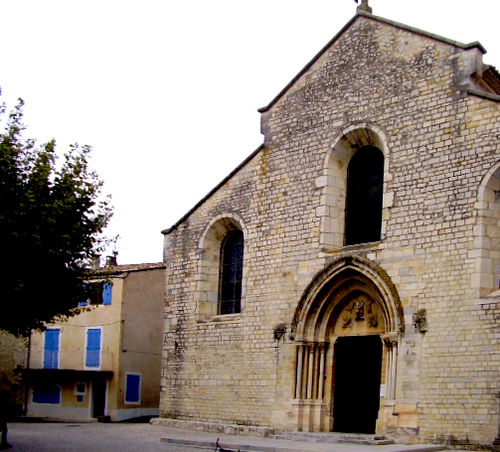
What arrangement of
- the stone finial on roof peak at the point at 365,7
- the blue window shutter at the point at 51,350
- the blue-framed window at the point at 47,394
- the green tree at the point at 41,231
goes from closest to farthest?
the green tree at the point at 41,231 < the stone finial on roof peak at the point at 365,7 < the blue-framed window at the point at 47,394 < the blue window shutter at the point at 51,350

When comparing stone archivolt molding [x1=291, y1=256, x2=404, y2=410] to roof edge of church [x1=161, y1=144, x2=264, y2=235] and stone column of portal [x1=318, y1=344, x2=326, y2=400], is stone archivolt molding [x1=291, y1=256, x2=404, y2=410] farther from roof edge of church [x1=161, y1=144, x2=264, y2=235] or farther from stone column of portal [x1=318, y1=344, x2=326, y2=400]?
roof edge of church [x1=161, y1=144, x2=264, y2=235]

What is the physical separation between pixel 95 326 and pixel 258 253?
11.2 meters

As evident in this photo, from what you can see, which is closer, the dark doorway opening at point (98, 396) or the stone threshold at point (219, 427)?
the stone threshold at point (219, 427)

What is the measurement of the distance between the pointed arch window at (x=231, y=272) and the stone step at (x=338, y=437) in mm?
4392

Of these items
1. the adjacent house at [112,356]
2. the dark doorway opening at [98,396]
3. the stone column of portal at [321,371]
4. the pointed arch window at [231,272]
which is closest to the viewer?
the stone column of portal at [321,371]

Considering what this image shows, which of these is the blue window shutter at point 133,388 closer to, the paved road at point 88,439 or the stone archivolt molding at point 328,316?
the paved road at point 88,439

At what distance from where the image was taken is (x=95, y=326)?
3020 cm

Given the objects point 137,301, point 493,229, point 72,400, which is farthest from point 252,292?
point 72,400

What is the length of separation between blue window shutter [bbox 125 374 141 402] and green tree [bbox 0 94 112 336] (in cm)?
1302

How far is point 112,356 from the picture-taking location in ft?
96.4

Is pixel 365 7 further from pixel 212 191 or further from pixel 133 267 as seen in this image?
pixel 133 267

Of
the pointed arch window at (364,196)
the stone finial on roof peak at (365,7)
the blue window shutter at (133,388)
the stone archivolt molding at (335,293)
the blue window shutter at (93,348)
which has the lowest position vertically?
the blue window shutter at (133,388)

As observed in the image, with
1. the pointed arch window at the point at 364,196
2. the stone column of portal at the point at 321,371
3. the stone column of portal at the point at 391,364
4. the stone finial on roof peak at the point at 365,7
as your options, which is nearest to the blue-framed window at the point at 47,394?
the stone column of portal at the point at 321,371

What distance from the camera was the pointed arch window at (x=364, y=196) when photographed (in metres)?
19.1
